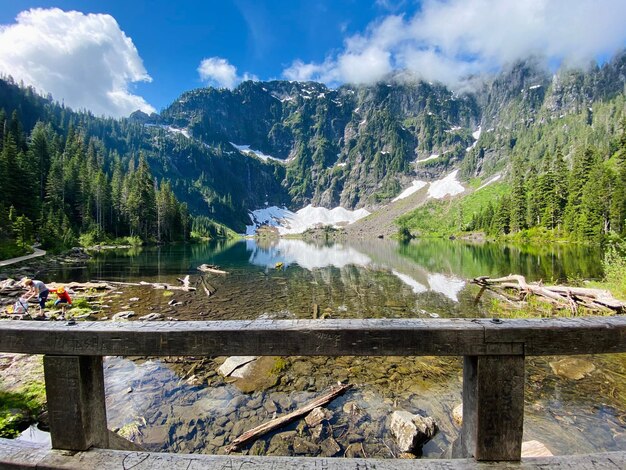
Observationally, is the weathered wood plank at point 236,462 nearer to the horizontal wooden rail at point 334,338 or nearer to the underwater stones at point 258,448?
the horizontal wooden rail at point 334,338

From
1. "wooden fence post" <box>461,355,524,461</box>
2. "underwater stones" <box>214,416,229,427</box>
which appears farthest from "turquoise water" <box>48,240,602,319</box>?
"wooden fence post" <box>461,355,524,461</box>

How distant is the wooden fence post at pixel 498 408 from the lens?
9.53ft

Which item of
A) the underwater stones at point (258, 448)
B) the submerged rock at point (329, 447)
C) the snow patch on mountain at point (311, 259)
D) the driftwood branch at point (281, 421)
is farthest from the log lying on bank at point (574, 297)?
the snow patch on mountain at point (311, 259)

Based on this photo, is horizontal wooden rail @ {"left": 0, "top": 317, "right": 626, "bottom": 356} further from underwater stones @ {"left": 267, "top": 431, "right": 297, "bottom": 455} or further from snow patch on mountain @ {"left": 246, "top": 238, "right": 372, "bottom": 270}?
snow patch on mountain @ {"left": 246, "top": 238, "right": 372, "bottom": 270}

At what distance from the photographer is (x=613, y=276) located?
21.2m

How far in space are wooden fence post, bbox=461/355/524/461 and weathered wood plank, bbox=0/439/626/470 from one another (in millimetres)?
136

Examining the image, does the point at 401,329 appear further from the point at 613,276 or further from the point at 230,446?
the point at 613,276

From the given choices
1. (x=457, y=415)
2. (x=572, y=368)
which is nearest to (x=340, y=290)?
(x=572, y=368)

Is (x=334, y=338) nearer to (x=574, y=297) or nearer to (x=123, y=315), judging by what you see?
(x=123, y=315)

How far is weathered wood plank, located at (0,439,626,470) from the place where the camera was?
112 inches

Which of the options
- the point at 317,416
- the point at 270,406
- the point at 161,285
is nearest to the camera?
the point at 317,416

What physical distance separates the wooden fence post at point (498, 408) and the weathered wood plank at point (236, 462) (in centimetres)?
14

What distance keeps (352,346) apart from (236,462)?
60.7 inches

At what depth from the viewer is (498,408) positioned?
2930 mm
